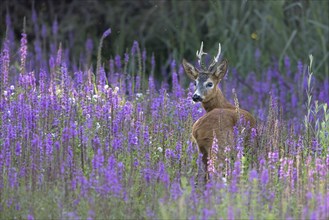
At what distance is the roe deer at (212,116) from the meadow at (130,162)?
0.11 meters

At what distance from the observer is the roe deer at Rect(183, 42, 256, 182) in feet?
23.9

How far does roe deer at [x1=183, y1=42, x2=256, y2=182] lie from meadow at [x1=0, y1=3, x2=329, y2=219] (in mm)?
109

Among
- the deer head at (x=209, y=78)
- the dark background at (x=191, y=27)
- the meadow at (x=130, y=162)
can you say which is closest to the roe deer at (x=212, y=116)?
the deer head at (x=209, y=78)

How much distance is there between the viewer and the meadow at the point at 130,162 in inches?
224

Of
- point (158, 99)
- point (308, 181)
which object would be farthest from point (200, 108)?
point (308, 181)

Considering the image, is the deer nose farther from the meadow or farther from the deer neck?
the deer neck

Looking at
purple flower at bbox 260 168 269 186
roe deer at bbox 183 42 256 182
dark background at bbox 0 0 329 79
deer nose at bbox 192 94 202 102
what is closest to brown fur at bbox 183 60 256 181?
roe deer at bbox 183 42 256 182

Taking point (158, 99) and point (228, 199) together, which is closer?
point (228, 199)

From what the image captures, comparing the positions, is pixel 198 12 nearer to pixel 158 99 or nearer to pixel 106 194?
pixel 158 99

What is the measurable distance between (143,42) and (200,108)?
4231mm

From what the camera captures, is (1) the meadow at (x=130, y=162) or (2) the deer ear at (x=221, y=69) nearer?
(1) the meadow at (x=130, y=162)

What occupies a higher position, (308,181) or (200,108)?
(200,108)

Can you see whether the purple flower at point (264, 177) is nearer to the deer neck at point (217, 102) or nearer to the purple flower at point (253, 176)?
Answer: the purple flower at point (253, 176)

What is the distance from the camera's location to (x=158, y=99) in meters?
8.58
